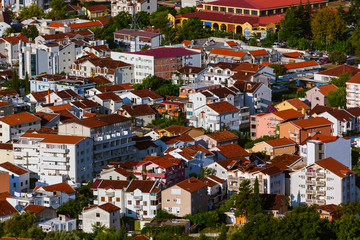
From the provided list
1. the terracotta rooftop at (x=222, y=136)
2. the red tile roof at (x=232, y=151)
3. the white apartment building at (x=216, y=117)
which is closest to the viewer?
the red tile roof at (x=232, y=151)

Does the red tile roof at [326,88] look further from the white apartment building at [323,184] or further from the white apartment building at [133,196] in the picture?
the white apartment building at [133,196]

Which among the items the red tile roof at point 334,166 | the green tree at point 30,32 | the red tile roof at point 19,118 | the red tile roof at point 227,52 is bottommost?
the red tile roof at point 334,166

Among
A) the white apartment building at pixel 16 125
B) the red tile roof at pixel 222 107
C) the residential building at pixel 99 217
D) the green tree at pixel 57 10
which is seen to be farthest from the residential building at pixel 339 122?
the green tree at pixel 57 10

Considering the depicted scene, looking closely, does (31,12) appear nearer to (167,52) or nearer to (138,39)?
(138,39)

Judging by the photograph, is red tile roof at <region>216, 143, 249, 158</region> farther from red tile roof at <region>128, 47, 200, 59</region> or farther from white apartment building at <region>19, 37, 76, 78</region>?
white apartment building at <region>19, 37, 76, 78</region>

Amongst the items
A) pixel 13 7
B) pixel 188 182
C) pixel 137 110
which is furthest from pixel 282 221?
pixel 13 7

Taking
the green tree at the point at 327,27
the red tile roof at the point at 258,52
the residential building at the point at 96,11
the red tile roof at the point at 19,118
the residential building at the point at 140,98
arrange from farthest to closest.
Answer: the residential building at the point at 96,11 < the green tree at the point at 327,27 < the red tile roof at the point at 258,52 < the residential building at the point at 140,98 < the red tile roof at the point at 19,118

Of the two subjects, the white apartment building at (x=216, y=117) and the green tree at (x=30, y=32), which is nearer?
the white apartment building at (x=216, y=117)

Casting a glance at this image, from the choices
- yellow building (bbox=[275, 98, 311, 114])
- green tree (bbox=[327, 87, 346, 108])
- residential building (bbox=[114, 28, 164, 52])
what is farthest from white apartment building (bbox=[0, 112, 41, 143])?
residential building (bbox=[114, 28, 164, 52])
